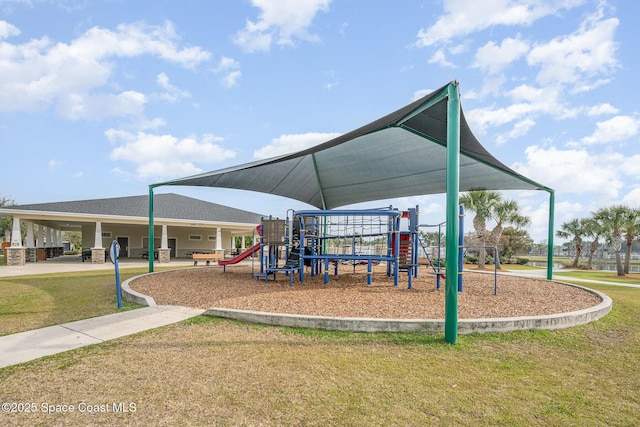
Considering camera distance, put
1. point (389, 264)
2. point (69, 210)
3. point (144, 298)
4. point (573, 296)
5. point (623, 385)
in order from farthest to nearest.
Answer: point (69, 210) → point (389, 264) → point (573, 296) → point (144, 298) → point (623, 385)

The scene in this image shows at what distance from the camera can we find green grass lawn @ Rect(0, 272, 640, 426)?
2979 mm

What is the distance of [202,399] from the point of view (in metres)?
3.22

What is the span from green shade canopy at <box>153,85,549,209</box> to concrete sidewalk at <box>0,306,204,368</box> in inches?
183

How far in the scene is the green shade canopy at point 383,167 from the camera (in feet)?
25.3

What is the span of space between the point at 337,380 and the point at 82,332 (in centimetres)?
412

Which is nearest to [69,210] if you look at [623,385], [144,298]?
[144,298]

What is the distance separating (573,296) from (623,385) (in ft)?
19.1

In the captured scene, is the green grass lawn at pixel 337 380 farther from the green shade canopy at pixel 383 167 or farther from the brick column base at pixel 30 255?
the brick column base at pixel 30 255

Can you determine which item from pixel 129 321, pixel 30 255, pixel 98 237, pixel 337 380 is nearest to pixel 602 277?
pixel 337 380

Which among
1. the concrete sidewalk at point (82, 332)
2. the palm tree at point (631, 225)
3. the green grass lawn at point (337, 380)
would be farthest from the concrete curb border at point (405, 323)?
the palm tree at point (631, 225)

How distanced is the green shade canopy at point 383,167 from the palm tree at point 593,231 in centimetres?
2425

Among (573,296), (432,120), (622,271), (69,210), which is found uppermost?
(432,120)

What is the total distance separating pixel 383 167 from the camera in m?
12.0

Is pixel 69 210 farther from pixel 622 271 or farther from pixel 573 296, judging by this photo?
pixel 622 271
